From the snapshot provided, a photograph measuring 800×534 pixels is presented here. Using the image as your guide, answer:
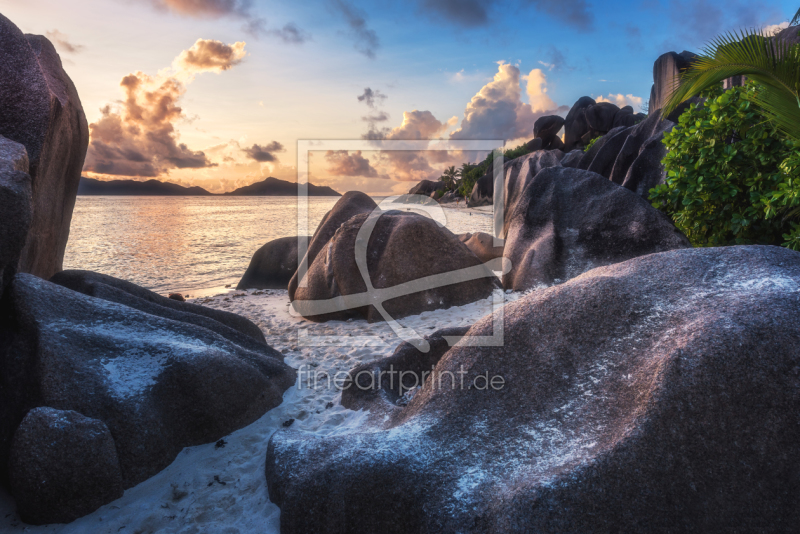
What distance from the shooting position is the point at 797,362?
2328 millimetres

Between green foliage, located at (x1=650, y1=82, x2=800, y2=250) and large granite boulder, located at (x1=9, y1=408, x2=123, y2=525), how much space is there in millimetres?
6860

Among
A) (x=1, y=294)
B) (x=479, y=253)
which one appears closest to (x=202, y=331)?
(x=1, y=294)

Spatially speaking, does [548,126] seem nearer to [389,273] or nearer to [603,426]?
[389,273]

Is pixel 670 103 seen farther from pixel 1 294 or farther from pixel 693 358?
pixel 1 294

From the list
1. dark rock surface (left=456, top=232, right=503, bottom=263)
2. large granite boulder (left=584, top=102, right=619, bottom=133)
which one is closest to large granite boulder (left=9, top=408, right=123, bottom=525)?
dark rock surface (left=456, top=232, right=503, bottom=263)

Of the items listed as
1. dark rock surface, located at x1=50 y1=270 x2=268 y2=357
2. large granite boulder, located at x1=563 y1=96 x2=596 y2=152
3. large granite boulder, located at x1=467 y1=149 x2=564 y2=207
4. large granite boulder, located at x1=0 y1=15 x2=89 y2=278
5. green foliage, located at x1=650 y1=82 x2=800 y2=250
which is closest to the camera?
large granite boulder, located at x1=0 y1=15 x2=89 y2=278

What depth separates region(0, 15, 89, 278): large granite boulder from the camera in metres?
4.52

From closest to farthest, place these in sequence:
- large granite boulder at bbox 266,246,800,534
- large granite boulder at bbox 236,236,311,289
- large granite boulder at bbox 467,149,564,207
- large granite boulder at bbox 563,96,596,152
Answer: large granite boulder at bbox 266,246,800,534, large granite boulder at bbox 236,236,311,289, large granite boulder at bbox 467,149,564,207, large granite boulder at bbox 563,96,596,152

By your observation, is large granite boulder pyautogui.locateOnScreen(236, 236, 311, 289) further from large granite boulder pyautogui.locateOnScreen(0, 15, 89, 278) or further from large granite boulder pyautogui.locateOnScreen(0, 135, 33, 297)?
large granite boulder pyautogui.locateOnScreen(0, 135, 33, 297)

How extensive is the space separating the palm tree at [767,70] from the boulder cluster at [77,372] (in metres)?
6.25

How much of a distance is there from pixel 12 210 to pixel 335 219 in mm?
6455

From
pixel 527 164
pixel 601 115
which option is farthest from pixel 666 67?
pixel 601 115

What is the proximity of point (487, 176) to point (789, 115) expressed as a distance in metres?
39.9

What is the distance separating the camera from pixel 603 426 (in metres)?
2.58
